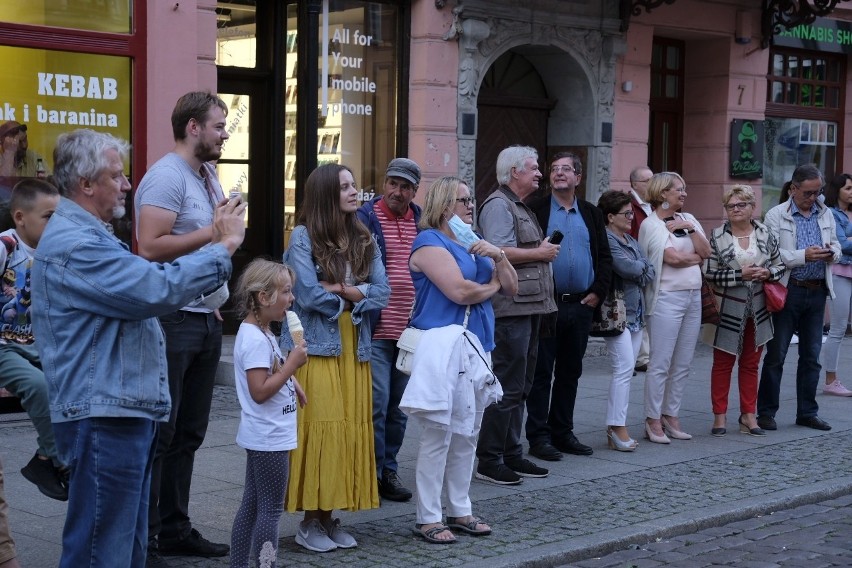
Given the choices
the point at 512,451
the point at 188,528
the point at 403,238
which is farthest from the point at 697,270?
the point at 188,528

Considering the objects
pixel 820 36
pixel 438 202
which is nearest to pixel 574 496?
pixel 438 202

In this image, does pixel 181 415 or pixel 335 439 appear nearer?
pixel 181 415

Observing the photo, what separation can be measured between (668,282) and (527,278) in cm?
179

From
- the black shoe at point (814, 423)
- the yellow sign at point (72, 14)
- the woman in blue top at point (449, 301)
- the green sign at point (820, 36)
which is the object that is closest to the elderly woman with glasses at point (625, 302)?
the black shoe at point (814, 423)

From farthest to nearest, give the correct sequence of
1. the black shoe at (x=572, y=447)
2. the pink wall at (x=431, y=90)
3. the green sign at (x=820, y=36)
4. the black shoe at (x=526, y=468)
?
the green sign at (x=820, y=36) → the pink wall at (x=431, y=90) → the black shoe at (x=572, y=447) → the black shoe at (x=526, y=468)

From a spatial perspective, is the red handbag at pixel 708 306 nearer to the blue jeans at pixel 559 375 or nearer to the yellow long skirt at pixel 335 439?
the blue jeans at pixel 559 375

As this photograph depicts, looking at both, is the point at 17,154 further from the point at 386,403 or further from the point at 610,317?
the point at 610,317

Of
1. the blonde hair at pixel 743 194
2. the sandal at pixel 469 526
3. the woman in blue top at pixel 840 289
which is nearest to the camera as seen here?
the sandal at pixel 469 526

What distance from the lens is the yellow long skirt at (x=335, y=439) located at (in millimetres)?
6137

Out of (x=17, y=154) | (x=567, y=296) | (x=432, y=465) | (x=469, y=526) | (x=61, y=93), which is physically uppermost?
(x=61, y=93)

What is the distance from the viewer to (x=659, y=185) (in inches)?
358

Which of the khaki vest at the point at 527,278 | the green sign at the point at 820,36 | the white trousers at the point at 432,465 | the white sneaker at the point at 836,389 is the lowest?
the white sneaker at the point at 836,389

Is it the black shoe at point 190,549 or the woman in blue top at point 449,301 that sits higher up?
the woman in blue top at point 449,301

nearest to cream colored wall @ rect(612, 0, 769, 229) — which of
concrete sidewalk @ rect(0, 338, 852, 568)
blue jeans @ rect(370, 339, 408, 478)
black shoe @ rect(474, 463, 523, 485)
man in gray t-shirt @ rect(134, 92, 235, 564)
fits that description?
concrete sidewalk @ rect(0, 338, 852, 568)
